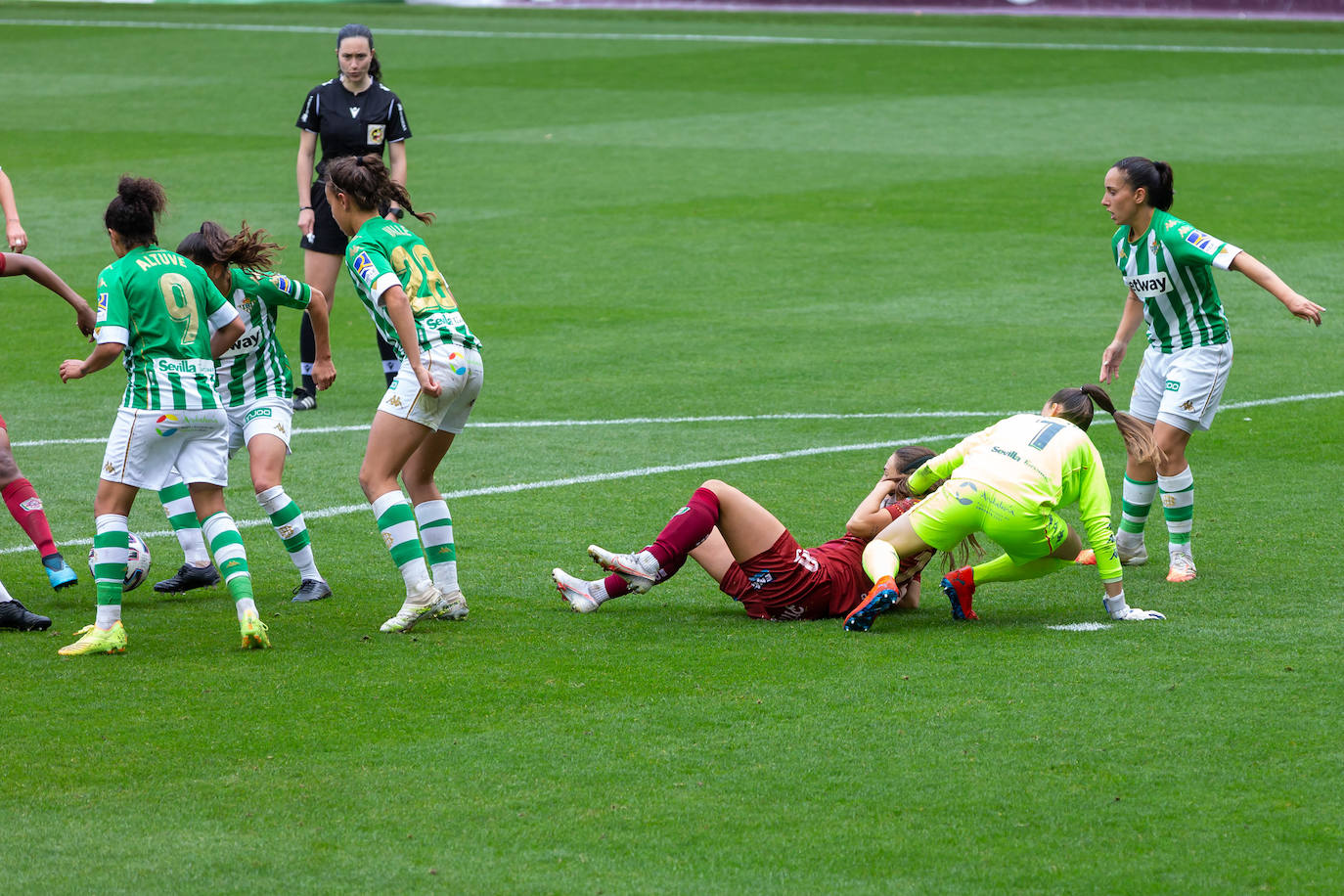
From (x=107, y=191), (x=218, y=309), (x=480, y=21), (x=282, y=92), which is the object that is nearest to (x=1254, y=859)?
(x=218, y=309)

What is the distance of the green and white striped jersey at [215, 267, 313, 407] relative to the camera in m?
7.95

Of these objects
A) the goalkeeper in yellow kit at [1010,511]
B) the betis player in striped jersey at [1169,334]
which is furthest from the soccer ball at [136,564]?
the betis player in striped jersey at [1169,334]

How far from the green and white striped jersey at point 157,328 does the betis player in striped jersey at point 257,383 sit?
1.94 feet

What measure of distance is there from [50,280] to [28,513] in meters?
1.13

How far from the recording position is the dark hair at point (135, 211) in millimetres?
7066

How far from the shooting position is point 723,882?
4.80 m

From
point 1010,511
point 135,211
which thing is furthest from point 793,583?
point 135,211

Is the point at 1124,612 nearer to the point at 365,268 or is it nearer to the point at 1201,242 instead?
the point at 1201,242

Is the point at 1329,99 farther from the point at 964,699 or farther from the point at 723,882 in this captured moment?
the point at 723,882

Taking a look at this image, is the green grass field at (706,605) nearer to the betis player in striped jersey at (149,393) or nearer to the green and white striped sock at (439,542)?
the green and white striped sock at (439,542)

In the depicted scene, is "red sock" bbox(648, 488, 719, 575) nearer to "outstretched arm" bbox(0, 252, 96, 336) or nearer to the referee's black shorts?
"outstretched arm" bbox(0, 252, 96, 336)

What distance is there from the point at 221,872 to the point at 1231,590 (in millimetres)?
4738

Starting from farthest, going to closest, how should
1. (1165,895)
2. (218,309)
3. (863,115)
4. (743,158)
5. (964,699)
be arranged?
1. (863,115)
2. (743,158)
3. (218,309)
4. (964,699)
5. (1165,895)

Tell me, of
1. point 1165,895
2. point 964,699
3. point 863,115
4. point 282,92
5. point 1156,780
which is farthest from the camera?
point 282,92
